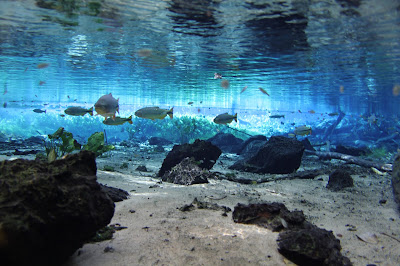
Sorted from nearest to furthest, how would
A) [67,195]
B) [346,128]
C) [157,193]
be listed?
[67,195]
[157,193]
[346,128]

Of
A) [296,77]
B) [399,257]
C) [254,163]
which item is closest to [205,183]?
[254,163]

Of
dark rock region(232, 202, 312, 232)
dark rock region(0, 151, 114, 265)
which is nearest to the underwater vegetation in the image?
dark rock region(0, 151, 114, 265)

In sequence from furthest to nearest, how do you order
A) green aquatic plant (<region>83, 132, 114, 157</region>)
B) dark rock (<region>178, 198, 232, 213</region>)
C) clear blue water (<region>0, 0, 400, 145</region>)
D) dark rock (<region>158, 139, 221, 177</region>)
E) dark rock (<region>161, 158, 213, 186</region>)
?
1. dark rock (<region>158, 139, 221, 177</region>)
2. clear blue water (<region>0, 0, 400, 145</region>)
3. dark rock (<region>161, 158, 213, 186</region>)
4. green aquatic plant (<region>83, 132, 114, 157</region>)
5. dark rock (<region>178, 198, 232, 213</region>)

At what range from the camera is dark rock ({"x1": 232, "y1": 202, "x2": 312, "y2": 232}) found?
377 cm

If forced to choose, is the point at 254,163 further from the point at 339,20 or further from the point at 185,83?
the point at 185,83

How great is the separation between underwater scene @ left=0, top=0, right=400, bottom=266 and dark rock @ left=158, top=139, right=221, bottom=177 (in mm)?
61

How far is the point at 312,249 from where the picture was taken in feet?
9.63

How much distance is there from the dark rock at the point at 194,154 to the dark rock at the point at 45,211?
6.46 meters

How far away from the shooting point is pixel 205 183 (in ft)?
24.7

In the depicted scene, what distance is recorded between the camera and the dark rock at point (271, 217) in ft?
12.4

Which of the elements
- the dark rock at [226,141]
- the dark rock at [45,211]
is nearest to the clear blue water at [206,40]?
the dark rock at [226,141]

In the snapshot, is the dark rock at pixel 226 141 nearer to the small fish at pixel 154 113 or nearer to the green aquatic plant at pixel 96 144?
the small fish at pixel 154 113

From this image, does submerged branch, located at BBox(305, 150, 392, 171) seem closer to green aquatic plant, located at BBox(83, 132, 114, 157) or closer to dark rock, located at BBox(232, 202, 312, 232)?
dark rock, located at BBox(232, 202, 312, 232)

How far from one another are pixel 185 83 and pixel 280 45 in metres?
15.0
